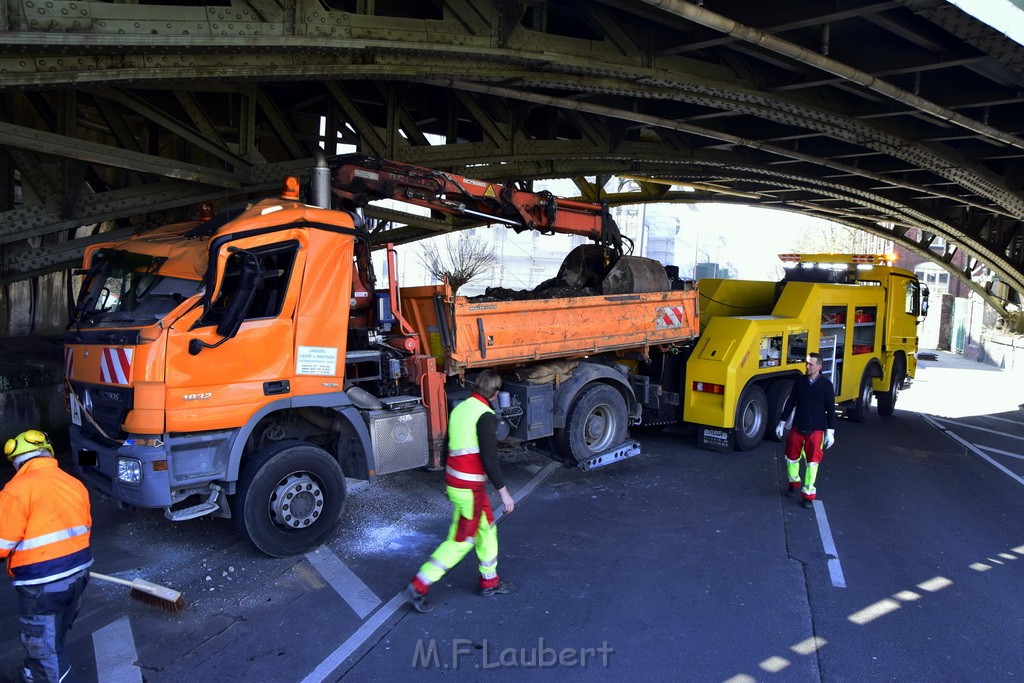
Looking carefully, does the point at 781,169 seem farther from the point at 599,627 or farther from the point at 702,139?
the point at 599,627

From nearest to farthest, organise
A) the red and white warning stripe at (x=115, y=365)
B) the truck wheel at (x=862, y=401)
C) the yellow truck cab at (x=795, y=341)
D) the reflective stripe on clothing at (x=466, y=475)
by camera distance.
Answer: the reflective stripe on clothing at (x=466, y=475), the red and white warning stripe at (x=115, y=365), the yellow truck cab at (x=795, y=341), the truck wheel at (x=862, y=401)

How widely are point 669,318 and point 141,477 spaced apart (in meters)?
6.55

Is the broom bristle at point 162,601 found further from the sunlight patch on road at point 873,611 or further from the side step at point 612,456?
the sunlight patch on road at point 873,611

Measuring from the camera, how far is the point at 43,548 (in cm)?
354

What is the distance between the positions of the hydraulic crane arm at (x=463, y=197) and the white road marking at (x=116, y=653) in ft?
14.1

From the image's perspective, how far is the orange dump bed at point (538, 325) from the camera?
6.99m

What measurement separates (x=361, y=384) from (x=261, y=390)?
4.11 feet

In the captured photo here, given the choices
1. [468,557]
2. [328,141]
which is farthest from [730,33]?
[328,141]

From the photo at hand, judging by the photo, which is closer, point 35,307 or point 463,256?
point 35,307

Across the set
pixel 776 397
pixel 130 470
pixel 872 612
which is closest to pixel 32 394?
pixel 130 470

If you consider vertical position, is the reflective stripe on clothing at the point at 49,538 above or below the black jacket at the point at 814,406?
below

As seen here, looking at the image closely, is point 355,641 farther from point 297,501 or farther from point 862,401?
point 862,401

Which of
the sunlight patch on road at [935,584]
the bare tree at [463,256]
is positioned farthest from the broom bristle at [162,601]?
the bare tree at [463,256]

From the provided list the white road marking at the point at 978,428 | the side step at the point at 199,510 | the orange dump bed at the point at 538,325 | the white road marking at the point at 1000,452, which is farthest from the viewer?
the white road marking at the point at 978,428
